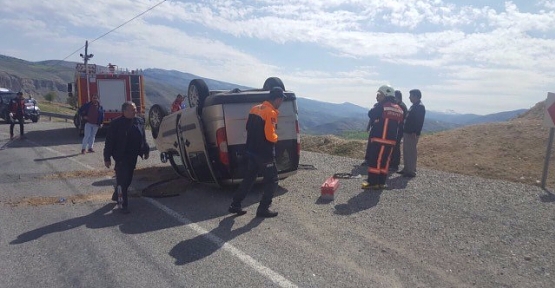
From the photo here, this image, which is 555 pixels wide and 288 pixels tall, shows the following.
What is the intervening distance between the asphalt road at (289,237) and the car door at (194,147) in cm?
37

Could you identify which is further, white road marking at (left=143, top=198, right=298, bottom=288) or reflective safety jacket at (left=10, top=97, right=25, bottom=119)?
reflective safety jacket at (left=10, top=97, right=25, bottom=119)

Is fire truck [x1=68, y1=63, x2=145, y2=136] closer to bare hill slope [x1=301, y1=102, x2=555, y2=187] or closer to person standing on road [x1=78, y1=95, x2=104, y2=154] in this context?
person standing on road [x1=78, y1=95, x2=104, y2=154]

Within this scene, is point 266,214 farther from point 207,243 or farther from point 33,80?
point 33,80

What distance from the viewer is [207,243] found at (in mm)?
5059

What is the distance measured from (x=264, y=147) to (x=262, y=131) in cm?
22

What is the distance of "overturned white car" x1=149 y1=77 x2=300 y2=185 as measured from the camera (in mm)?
7105

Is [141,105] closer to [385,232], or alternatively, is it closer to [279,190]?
[279,190]

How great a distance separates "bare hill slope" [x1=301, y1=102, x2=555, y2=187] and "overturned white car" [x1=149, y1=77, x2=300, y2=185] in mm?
4889

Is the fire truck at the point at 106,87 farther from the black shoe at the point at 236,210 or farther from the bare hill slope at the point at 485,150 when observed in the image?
the black shoe at the point at 236,210

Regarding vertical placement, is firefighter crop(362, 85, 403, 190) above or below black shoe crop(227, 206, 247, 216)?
above

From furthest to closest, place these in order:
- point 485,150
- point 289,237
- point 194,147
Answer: point 485,150 < point 194,147 < point 289,237

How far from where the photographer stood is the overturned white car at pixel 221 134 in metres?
7.11

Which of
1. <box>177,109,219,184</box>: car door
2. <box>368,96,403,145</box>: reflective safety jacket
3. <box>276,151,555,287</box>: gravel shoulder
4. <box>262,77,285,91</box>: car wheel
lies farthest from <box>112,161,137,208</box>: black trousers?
<box>368,96,403,145</box>: reflective safety jacket

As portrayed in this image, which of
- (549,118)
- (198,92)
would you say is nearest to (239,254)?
(198,92)
